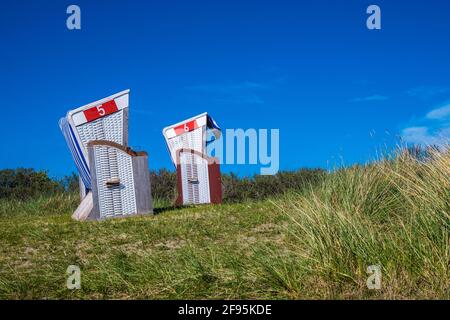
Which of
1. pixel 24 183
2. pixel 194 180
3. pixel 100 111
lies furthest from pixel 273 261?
pixel 24 183

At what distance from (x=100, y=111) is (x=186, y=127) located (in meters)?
3.74

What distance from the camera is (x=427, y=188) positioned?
5312mm

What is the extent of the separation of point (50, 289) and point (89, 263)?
3.17 feet

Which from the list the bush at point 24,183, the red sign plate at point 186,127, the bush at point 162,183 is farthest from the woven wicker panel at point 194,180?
the bush at point 24,183

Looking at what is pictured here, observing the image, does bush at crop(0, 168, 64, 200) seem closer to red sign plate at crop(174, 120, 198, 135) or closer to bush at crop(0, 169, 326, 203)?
bush at crop(0, 169, 326, 203)

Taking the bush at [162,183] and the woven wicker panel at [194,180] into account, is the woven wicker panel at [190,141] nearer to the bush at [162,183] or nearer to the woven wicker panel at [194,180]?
the woven wicker panel at [194,180]

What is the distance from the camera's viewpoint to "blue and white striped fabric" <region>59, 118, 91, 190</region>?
9453 mm

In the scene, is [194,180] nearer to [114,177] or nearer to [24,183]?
[114,177]

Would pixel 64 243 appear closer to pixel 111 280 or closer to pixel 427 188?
pixel 111 280

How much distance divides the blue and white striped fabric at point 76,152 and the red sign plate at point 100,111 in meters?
0.39

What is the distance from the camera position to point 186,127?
1296 centimetres

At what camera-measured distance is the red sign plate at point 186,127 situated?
12.9m

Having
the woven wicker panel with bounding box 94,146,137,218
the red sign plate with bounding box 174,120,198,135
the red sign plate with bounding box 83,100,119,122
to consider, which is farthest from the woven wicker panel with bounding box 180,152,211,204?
the red sign plate with bounding box 83,100,119,122
